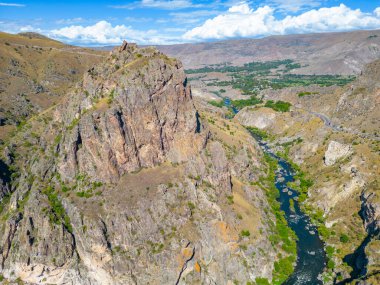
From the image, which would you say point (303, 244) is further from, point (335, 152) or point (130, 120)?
point (130, 120)

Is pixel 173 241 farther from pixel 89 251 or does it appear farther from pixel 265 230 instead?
pixel 265 230

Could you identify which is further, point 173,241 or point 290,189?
point 290,189

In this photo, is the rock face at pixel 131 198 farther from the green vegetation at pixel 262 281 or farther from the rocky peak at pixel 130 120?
the green vegetation at pixel 262 281

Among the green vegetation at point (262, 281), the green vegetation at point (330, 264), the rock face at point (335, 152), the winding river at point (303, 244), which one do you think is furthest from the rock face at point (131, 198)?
the rock face at point (335, 152)

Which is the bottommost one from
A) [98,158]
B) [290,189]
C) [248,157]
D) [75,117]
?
[290,189]

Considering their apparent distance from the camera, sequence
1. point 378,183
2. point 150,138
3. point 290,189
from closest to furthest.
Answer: point 150,138, point 378,183, point 290,189

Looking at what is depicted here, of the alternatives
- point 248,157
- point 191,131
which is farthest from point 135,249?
point 248,157

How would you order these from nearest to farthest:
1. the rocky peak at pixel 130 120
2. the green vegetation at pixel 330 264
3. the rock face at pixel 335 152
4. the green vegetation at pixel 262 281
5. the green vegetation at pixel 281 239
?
the green vegetation at pixel 262 281 → the green vegetation at pixel 281 239 → the green vegetation at pixel 330 264 → the rocky peak at pixel 130 120 → the rock face at pixel 335 152
